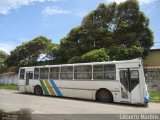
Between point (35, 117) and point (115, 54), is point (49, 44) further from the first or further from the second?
point (35, 117)

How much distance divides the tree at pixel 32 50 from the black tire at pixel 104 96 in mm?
23089

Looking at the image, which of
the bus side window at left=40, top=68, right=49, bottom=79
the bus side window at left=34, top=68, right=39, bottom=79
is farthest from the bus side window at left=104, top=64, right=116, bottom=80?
the bus side window at left=34, top=68, right=39, bottom=79

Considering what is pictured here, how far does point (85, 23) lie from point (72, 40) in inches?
107

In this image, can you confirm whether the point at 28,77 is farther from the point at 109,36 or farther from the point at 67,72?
the point at 109,36

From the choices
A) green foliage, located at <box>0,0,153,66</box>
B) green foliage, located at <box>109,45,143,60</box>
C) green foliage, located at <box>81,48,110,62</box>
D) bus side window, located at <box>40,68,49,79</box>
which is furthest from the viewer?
green foliage, located at <box>0,0,153,66</box>

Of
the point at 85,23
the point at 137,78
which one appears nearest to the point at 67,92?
the point at 137,78

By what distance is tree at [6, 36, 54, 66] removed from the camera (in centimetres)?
3822

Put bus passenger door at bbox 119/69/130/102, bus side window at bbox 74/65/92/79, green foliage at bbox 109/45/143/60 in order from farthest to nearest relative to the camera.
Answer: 1. green foliage at bbox 109/45/143/60
2. bus side window at bbox 74/65/92/79
3. bus passenger door at bbox 119/69/130/102

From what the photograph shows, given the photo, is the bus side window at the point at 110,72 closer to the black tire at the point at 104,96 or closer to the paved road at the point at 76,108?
the black tire at the point at 104,96

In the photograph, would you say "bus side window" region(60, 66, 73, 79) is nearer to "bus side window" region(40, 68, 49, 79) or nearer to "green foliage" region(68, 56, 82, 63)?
"bus side window" region(40, 68, 49, 79)

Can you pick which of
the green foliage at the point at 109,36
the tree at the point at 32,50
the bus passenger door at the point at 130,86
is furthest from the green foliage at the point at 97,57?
the tree at the point at 32,50

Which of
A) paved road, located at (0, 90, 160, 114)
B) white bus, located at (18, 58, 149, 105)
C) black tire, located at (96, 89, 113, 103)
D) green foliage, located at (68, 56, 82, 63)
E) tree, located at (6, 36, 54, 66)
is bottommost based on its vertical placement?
paved road, located at (0, 90, 160, 114)

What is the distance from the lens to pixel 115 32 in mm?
26828

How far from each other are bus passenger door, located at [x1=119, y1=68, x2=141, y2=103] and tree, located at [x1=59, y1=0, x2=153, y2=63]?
9.92 m
